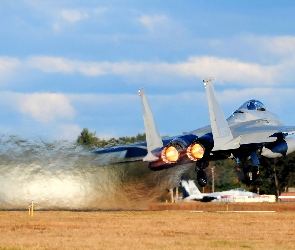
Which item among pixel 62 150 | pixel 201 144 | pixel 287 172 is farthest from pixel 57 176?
pixel 287 172

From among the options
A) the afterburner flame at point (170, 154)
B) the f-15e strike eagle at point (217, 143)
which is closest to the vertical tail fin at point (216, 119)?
the f-15e strike eagle at point (217, 143)

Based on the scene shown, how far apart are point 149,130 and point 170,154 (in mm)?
2212

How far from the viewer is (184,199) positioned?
5956 centimetres

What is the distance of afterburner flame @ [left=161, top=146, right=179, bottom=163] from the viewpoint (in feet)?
97.4

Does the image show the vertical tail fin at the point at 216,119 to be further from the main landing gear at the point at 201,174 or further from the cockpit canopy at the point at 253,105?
the cockpit canopy at the point at 253,105

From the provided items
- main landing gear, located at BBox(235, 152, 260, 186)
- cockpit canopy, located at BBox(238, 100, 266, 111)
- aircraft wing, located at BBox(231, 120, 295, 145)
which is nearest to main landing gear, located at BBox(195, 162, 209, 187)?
main landing gear, located at BBox(235, 152, 260, 186)

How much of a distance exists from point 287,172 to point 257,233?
156 feet

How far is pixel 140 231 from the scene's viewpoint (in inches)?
898

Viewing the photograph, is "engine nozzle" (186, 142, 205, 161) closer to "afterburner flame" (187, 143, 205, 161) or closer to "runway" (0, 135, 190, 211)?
"afterburner flame" (187, 143, 205, 161)

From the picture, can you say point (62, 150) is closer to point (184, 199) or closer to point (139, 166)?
point (139, 166)

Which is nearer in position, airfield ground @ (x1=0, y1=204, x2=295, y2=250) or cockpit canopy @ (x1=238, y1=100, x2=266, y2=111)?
airfield ground @ (x1=0, y1=204, x2=295, y2=250)

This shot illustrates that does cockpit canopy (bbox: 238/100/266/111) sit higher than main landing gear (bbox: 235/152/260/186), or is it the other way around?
cockpit canopy (bbox: 238/100/266/111)

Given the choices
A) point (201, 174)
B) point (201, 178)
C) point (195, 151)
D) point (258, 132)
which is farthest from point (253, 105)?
point (195, 151)

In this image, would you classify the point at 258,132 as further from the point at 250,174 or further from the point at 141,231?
the point at 141,231
